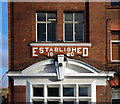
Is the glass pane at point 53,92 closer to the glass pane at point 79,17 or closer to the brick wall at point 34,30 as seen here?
the brick wall at point 34,30

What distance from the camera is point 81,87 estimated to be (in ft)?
36.3

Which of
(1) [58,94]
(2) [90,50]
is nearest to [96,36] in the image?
(2) [90,50]

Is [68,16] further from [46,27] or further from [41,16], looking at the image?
[41,16]

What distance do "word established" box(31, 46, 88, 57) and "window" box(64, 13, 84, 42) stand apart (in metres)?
0.64

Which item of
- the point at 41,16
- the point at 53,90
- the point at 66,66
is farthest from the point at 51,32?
the point at 53,90

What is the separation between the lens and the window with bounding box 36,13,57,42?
11469 mm

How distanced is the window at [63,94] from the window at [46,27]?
2.50m

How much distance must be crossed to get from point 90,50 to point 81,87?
1962mm

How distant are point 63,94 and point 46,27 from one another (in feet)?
11.9

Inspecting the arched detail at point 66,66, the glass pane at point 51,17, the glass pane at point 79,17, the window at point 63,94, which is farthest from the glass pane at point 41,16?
the window at point 63,94

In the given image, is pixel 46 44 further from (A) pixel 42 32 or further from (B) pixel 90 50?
(B) pixel 90 50

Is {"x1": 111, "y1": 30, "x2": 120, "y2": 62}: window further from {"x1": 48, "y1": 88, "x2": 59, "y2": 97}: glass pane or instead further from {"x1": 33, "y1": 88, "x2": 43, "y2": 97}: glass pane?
{"x1": 33, "y1": 88, "x2": 43, "y2": 97}: glass pane

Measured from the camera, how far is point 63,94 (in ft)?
36.3

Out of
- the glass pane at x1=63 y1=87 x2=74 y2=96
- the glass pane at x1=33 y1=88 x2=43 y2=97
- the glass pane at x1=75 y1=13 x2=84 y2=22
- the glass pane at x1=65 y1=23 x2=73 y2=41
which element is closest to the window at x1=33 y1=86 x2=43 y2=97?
the glass pane at x1=33 y1=88 x2=43 y2=97
